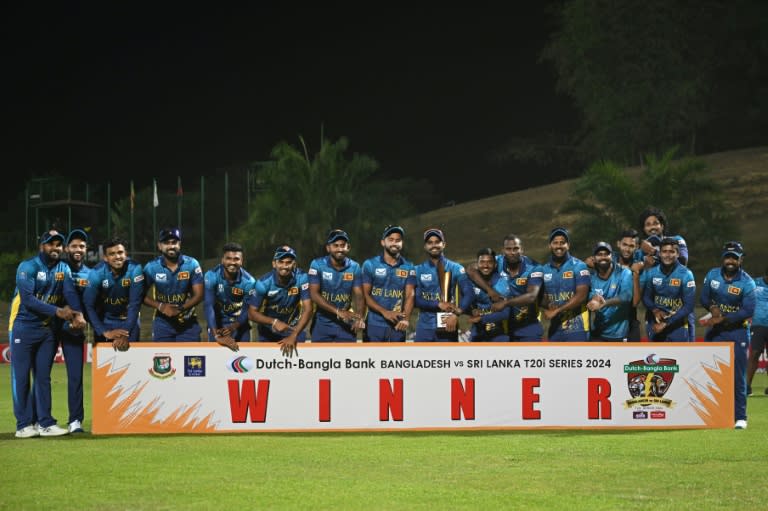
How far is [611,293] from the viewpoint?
44.0 ft

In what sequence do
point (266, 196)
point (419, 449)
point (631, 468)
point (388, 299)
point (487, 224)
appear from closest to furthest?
point (631, 468)
point (419, 449)
point (388, 299)
point (266, 196)
point (487, 224)

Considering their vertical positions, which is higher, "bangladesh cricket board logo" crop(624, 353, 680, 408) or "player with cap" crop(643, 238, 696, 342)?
"player with cap" crop(643, 238, 696, 342)

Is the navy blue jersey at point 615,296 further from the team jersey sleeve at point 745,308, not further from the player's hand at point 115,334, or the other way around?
the player's hand at point 115,334

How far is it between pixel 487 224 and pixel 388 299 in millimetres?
46551

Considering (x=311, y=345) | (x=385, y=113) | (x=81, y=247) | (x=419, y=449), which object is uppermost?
(x=385, y=113)

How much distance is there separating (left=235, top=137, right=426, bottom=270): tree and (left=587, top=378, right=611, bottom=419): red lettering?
31.0 m

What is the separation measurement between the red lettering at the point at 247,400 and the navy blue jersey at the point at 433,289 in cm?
207

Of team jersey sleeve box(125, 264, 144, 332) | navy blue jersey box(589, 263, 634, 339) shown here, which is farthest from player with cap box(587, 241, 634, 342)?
team jersey sleeve box(125, 264, 144, 332)

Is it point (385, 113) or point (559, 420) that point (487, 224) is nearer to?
point (385, 113)

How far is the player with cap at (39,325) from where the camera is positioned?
40.2 feet

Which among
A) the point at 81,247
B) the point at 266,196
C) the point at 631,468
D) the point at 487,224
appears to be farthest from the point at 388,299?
the point at 487,224

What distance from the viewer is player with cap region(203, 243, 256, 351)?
13141 mm

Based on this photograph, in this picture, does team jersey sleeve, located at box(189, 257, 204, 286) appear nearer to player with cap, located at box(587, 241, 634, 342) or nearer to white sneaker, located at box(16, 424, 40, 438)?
white sneaker, located at box(16, 424, 40, 438)

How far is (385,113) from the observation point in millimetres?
93188
